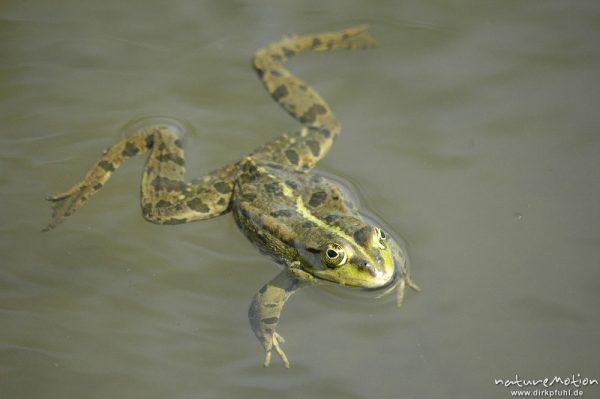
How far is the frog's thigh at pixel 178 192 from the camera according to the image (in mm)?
6258

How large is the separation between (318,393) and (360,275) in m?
1.05

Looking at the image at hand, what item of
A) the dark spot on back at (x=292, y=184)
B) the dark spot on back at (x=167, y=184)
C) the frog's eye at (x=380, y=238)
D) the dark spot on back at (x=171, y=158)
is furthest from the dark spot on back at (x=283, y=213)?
the dark spot on back at (x=171, y=158)

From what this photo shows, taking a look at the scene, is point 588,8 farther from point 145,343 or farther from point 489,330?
point 145,343

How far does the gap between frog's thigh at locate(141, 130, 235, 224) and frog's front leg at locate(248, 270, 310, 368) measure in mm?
1098

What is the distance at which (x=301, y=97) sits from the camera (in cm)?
721

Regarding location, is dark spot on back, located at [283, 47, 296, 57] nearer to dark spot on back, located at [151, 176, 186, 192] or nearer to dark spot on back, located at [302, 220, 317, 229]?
dark spot on back, located at [151, 176, 186, 192]

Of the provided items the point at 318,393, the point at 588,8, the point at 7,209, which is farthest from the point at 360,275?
the point at 588,8

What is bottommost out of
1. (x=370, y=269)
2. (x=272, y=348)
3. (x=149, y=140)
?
(x=272, y=348)

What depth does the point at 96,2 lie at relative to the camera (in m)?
8.47

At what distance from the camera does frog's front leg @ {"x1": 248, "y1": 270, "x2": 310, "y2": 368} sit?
17.7 ft

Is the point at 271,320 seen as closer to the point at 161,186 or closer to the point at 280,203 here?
the point at 280,203

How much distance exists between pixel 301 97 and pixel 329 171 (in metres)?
1.06

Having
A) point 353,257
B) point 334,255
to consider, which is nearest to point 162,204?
point 334,255

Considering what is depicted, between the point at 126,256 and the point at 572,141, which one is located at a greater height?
the point at 572,141
